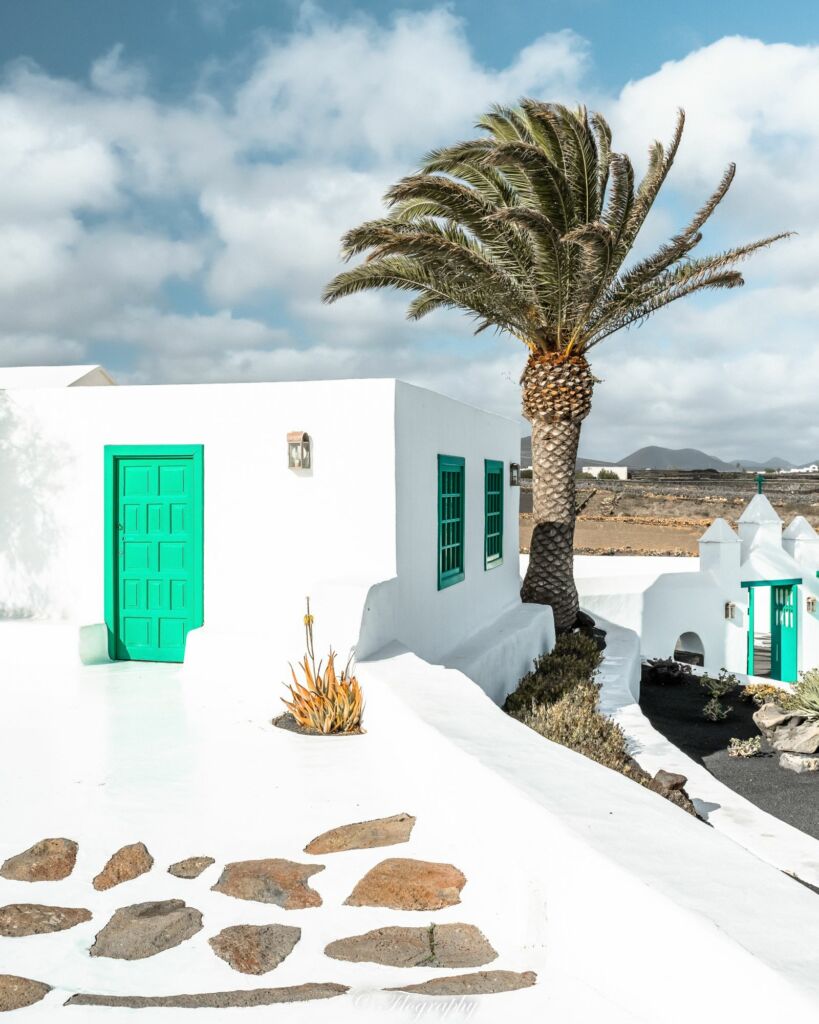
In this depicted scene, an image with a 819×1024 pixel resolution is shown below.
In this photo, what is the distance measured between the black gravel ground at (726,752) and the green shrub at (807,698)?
2.24 feet

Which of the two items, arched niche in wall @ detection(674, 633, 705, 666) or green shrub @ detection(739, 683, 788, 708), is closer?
green shrub @ detection(739, 683, 788, 708)

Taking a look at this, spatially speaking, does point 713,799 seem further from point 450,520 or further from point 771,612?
point 771,612

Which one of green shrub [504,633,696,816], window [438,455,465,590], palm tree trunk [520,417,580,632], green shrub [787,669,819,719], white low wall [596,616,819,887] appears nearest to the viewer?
white low wall [596,616,819,887]

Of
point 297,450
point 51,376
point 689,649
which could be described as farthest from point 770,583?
point 51,376

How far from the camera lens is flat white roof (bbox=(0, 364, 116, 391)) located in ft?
40.4

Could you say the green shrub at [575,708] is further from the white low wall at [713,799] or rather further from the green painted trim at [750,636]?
the green painted trim at [750,636]

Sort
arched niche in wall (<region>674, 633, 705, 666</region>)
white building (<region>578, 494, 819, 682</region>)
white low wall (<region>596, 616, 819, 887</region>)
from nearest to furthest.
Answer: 1. white low wall (<region>596, 616, 819, 887</region>)
2. white building (<region>578, 494, 819, 682</region>)
3. arched niche in wall (<region>674, 633, 705, 666</region>)

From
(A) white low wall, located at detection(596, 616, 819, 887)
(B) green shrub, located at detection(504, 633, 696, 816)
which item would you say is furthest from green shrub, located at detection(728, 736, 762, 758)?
(B) green shrub, located at detection(504, 633, 696, 816)

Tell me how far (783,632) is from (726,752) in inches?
326

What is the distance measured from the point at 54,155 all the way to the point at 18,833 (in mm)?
12785

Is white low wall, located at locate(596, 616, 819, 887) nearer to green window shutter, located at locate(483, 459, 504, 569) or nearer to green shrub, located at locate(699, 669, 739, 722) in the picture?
green shrub, located at locate(699, 669, 739, 722)

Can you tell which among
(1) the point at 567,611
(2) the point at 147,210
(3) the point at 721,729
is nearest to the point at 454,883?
(3) the point at 721,729

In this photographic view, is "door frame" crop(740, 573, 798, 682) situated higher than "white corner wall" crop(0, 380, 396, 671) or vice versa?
"white corner wall" crop(0, 380, 396, 671)

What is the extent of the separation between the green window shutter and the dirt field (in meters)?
16.8
